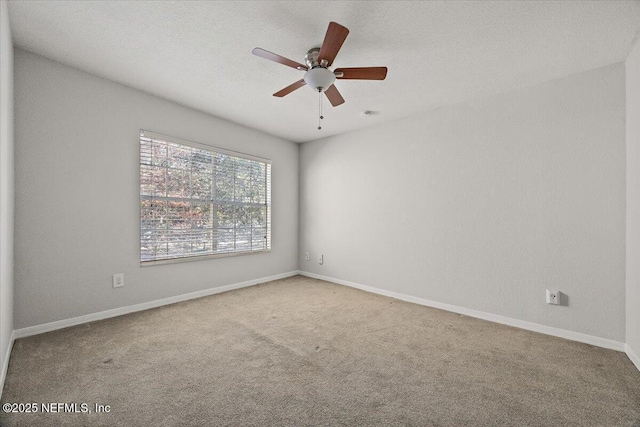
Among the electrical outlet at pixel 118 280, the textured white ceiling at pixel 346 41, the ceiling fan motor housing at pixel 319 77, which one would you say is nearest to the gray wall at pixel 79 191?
the electrical outlet at pixel 118 280

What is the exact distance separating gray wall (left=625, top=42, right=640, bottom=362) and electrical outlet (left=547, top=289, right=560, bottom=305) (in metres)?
0.44

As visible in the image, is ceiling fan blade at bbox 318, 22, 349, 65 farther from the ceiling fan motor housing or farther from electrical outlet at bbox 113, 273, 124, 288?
electrical outlet at bbox 113, 273, 124, 288

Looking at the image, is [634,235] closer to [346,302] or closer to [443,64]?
[443,64]

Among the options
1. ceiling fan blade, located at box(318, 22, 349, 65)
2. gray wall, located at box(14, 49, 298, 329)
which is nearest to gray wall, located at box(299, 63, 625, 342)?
ceiling fan blade, located at box(318, 22, 349, 65)

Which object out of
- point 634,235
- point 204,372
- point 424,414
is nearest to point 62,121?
point 204,372

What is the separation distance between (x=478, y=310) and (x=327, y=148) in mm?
3164

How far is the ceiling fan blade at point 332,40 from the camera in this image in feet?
5.46

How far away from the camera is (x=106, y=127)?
2.85 m

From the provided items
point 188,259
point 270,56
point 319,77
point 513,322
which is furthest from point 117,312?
point 513,322

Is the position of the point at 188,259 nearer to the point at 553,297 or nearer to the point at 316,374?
the point at 316,374

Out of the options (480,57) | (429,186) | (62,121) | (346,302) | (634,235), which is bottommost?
(346,302)

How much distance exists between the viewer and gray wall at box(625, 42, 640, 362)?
2.06m

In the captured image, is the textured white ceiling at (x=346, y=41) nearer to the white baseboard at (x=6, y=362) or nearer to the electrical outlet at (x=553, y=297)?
the electrical outlet at (x=553, y=297)

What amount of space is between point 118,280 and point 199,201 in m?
1.25
